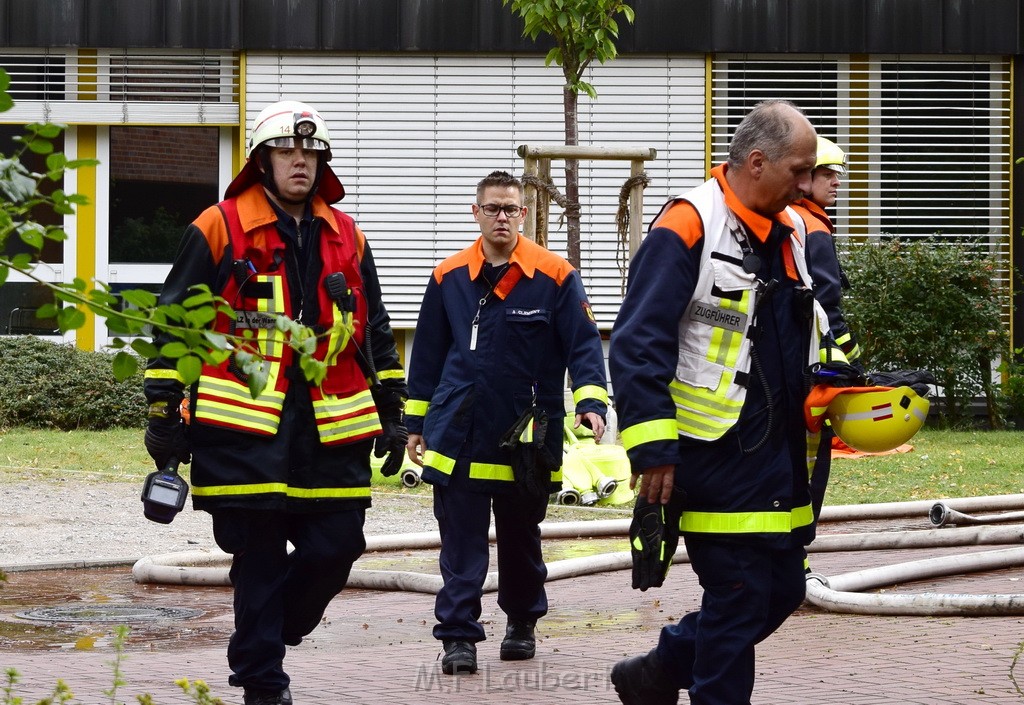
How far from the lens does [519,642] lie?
644 cm

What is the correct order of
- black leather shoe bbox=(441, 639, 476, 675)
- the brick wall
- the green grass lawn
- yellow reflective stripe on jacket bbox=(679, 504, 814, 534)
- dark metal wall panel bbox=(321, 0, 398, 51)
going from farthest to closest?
the brick wall
dark metal wall panel bbox=(321, 0, 398, 51)
the green grass lawn
black leather shoe bbox=(441, 639, 476, 675)
yellow reflective stripe on jacket bbox=(679, 504, 814, 534)

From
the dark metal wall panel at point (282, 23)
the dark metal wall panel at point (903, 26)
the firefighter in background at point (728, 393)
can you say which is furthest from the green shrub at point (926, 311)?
the firefighter in background at point (728, 393)

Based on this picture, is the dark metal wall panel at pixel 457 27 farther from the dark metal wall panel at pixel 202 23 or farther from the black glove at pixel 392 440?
the black glove at pixel 392 440

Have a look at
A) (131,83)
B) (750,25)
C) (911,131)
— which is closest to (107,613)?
(131,83)

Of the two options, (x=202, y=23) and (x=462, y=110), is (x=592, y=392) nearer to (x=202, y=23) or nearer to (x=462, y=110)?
(x=462, y=110)

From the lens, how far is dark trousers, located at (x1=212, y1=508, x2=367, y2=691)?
5.29 m

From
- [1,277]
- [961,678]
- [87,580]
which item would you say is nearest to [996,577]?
[961,678]

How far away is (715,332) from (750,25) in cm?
1627

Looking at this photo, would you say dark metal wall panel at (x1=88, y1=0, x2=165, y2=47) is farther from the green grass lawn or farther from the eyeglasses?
the eyeglasses


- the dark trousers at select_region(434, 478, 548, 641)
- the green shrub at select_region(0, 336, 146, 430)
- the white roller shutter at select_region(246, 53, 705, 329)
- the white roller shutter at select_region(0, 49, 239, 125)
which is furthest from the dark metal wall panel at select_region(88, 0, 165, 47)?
the dark trousers at select_region(434, 478, 548, 641)

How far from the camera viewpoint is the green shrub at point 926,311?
706 inches

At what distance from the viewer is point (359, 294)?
18.6ft

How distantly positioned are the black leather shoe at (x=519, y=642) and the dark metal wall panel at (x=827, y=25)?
14787 millimetres

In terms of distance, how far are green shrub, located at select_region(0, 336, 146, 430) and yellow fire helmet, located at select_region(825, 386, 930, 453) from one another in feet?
45.4
